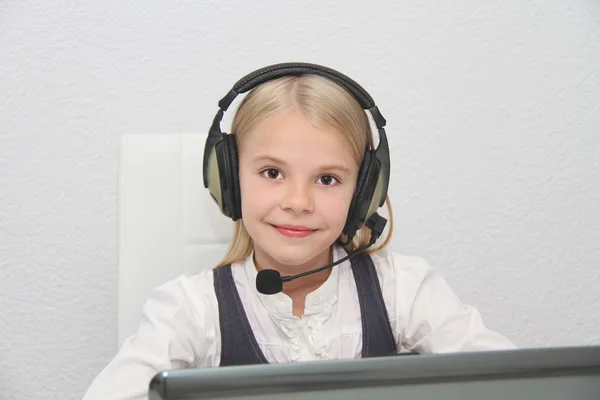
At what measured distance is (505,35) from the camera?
1.50m

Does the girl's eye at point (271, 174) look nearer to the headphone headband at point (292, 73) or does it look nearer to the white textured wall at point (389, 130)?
the headphone headband at point (292, 73)

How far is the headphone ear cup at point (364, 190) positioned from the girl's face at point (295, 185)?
12 mm

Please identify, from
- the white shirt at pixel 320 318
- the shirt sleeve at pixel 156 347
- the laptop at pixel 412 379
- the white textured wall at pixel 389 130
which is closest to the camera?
the laptop at pixel 412 379

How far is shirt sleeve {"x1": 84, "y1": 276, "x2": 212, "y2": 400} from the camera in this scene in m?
0.85

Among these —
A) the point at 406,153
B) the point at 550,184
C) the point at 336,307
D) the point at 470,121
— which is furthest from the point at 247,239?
the point at 550,184

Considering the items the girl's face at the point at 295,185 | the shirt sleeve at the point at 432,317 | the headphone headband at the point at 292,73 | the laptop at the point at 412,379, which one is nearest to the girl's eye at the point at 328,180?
the girl's face at the point at 295,185

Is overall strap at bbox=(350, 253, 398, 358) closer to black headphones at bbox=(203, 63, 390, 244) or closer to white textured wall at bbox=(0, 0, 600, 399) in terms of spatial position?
black headphones at bbox=(203, 63, 390, 244)

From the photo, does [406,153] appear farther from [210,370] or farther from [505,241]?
[210,370]

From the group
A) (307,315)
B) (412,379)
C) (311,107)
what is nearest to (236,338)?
(307,315)

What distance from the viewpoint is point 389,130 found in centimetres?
146

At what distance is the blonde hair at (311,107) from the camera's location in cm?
92

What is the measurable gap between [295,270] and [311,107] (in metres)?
0.26

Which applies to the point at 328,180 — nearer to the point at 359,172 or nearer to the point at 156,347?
the point at 359,172

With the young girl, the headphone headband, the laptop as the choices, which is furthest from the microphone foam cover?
the laptop
